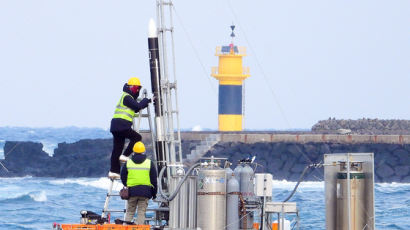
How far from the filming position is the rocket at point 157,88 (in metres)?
17.6

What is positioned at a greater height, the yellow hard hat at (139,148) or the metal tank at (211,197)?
the yellow hard hat at (139,148)

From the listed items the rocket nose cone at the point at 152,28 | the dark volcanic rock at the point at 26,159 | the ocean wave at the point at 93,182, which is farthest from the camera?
the dark volcanic rock at the point at 26,159

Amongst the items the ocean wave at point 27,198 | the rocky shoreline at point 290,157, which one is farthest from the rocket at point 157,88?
the rocky shoreline at point 290,157

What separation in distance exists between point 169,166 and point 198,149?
41.4m

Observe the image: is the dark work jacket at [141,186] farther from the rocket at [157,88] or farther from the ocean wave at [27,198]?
the ocean wave at [27,198]

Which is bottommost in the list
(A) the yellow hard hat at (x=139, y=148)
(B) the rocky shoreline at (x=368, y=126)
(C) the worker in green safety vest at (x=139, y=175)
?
(C) the worker in green safety vest at (x=139, y=175)

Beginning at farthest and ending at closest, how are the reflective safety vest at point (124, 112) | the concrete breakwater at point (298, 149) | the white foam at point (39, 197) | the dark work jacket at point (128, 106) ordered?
1. the concrete breakwater at point (298, 149)
2. the white foam at point (39, 197)
3. the reflective safety vest at point (124, 112)
4. the dark work jacket at point (128, 106)

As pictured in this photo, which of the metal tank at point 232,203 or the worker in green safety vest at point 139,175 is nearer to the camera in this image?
the worker in green safety vest at point 139,175

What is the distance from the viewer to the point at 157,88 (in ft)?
57.9

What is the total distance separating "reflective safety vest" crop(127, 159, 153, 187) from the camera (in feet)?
52.5

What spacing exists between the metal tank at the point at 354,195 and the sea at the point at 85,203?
45.3 ft

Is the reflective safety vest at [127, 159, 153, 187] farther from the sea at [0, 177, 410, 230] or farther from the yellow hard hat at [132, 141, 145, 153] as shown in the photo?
the sea at [0, 177, 410, 230]

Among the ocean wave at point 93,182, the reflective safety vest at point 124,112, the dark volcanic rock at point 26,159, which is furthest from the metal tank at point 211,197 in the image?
the dark volcanic rock at point 26,159

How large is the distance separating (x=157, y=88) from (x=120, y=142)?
1090 mm
